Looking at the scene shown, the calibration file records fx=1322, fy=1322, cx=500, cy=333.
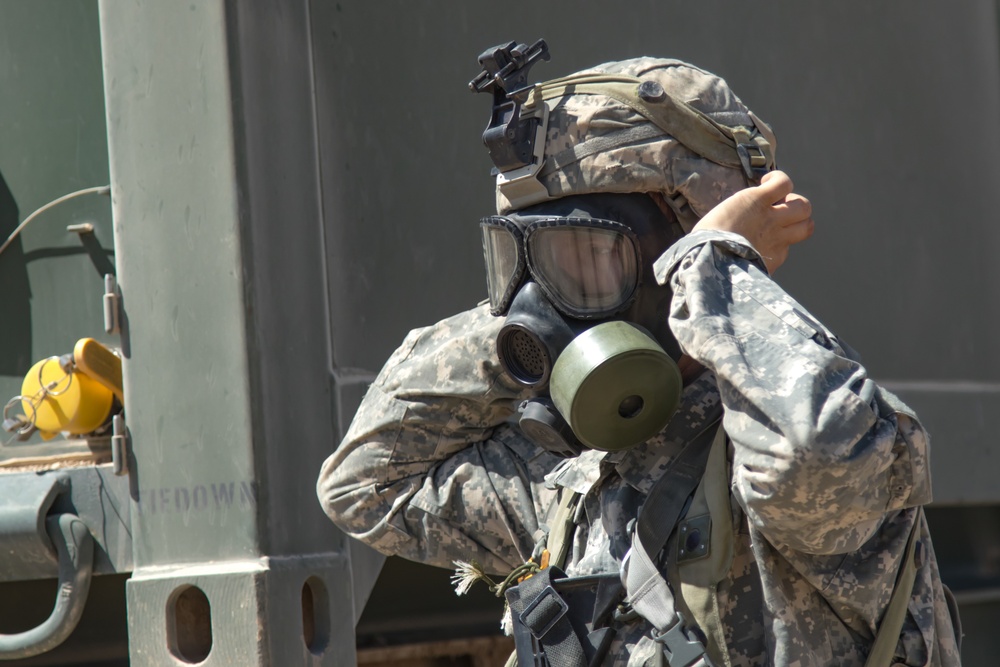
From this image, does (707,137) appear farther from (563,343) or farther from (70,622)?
(70,622)

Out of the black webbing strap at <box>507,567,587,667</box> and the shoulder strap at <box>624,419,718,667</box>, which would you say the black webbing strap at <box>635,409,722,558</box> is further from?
the black webbing strap at <box>507,567,587,667</box>

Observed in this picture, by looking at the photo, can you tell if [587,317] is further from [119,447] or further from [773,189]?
[119,447]

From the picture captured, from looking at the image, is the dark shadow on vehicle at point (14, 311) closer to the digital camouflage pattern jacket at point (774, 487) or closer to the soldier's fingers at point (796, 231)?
the digital camouflage pattern jacket at point (774, 487)

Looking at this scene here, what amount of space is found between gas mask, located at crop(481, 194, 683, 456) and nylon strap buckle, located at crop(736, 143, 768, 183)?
134 millimetres

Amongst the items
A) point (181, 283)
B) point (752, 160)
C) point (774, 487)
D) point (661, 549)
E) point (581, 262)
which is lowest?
point (661, 549)

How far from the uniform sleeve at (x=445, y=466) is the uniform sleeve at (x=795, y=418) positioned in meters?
0.61

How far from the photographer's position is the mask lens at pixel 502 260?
1.92 meters

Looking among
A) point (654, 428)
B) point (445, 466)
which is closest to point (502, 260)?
point (654, 428)

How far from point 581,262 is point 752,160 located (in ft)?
1.05

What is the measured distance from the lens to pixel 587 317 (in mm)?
1866

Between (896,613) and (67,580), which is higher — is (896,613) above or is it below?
above

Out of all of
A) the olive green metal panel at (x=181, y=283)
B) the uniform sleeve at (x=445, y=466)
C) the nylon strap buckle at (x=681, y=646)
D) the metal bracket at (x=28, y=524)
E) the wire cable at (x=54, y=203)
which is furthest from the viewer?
the wire cable at (x=54, y=203)

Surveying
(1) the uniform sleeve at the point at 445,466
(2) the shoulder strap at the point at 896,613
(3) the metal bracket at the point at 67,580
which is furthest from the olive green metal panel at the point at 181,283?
(2) the shoulder strap at the point at 896,613

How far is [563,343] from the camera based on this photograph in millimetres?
1859
